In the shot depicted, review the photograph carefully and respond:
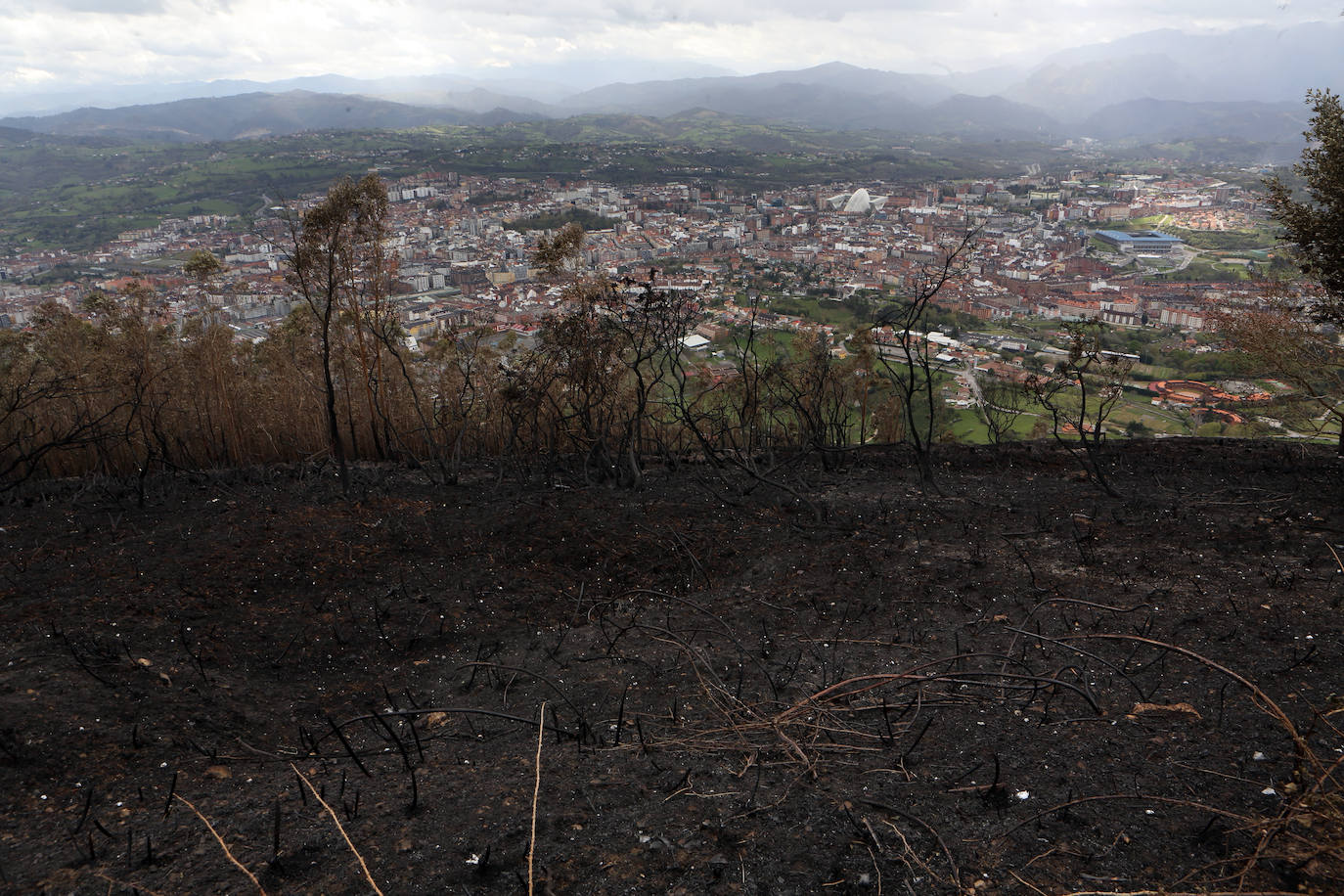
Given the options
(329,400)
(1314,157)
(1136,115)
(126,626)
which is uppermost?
(1136,115)

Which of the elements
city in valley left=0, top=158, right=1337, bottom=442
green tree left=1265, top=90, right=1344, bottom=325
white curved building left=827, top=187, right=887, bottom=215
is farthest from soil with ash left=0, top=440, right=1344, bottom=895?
white curved building left=827, top=187, right=887, bottom=215

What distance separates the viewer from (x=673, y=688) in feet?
11.3

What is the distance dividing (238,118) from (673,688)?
550ft

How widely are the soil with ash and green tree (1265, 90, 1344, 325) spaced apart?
180 cm

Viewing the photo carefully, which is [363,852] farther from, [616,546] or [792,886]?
[616,546]

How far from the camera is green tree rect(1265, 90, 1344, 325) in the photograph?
247 inches

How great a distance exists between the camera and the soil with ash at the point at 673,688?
2.04 m

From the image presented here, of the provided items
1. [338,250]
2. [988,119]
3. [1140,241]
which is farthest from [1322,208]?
[988,119]

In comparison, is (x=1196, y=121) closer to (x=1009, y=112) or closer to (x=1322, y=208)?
(x=1009, y=112)

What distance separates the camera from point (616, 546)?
5.33 metres

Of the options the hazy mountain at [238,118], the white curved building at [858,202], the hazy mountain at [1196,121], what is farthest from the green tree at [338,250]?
the hazy mountain at [238,118]

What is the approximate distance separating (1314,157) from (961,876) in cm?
814

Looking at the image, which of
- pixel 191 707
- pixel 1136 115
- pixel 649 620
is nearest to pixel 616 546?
pixel 649 620

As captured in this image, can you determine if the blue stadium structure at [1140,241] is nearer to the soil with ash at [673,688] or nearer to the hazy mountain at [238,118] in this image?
the soil with ash at [673,688]
